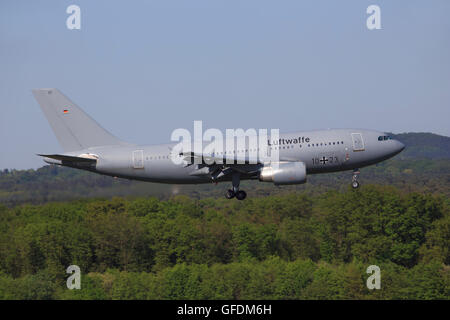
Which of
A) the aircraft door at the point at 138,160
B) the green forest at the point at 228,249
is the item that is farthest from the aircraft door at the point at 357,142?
the green forest at the point at 228,249

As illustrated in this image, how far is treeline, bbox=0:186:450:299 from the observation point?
3957 inches

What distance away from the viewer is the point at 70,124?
5944cm

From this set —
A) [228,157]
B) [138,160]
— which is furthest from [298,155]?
[138,160]

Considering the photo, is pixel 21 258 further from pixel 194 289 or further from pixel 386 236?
pixel 386 236

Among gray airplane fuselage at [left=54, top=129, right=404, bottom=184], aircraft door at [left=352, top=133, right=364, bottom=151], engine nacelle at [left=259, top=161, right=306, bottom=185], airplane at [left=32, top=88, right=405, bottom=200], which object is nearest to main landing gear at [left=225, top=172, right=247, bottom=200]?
airplane at [left=32, top=88, right=405, bottom=200]

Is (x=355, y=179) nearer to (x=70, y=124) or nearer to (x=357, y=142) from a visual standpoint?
(x=357, y=142)

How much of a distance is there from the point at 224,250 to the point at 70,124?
7181 centimetres

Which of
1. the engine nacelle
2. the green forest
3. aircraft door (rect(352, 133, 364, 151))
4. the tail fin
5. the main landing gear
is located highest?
the tail fin

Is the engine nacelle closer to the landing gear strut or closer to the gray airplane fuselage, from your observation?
the gray airplane fuselage

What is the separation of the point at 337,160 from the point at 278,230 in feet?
290

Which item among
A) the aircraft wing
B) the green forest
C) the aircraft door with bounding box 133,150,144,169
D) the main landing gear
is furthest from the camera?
the green forest

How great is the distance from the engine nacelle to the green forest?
1731 inches
